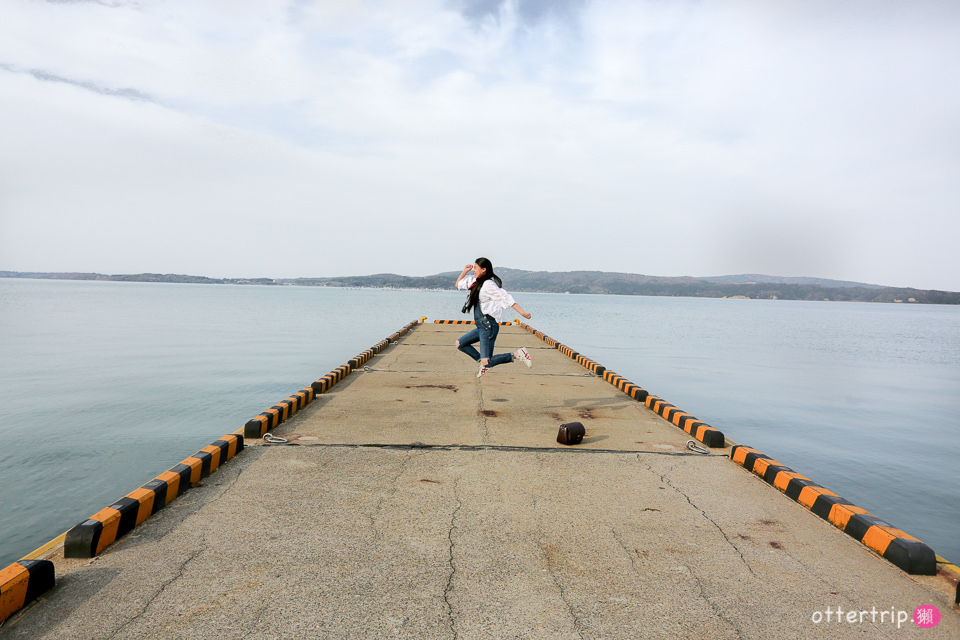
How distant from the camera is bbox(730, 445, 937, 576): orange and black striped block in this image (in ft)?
12.4

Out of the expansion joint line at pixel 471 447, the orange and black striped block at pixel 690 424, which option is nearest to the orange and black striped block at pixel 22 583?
the expansion joint line at pixel 471 447

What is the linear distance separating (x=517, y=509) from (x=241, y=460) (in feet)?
10.2

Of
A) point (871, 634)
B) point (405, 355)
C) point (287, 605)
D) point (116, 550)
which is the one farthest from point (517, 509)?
point (405, 355)

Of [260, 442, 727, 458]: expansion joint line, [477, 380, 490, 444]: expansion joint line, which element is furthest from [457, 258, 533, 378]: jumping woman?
[260, 442, 727, 458]: expansion joint line

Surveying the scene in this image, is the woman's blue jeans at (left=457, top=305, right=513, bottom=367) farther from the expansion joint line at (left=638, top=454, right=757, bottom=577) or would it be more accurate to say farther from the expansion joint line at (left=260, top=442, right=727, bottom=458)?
the expansion joint line at (left=638, top=454, right=757, bottom=577)

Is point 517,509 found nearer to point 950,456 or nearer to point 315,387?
point 315,387

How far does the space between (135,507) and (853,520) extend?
5704 millimetres

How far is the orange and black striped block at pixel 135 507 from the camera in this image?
3.60 meters

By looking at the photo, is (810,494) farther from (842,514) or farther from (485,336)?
(485,336)

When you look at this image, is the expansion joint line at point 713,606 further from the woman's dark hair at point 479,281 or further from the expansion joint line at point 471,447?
the woman's dark hair at point 479,281

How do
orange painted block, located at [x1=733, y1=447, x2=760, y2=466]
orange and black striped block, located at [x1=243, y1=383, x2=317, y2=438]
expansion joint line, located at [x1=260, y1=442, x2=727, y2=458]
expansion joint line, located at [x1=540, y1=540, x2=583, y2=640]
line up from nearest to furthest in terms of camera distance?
1. expansion joint line, located at [x1=540, y1=540, x2=583, y2=640]
2. orange painted block, located at [x1=733, y1=447, x2=760, y2=466]
3. expansion joint line, located at [x1=260, y1=442, x2=727, y2=458]
4. orange and black striped block, located at [x1=243, y1=383, x2=317, y2=438]

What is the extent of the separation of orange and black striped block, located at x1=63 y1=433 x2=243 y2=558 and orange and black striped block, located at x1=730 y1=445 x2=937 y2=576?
18.4 ft

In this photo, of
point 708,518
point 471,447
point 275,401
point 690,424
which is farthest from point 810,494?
point 275,401

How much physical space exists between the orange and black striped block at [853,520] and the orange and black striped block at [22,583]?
5594mm
